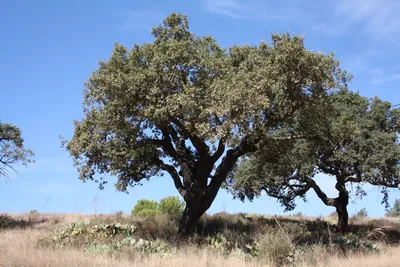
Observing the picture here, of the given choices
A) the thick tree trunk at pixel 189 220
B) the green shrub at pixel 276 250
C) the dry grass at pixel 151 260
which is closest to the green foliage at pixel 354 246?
the dry grass at pixel 151 260

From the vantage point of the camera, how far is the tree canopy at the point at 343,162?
24.1m

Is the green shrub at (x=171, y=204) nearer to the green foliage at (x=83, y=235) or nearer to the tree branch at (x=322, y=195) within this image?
the tree branch at (x=322, y=195)

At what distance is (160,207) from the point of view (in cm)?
3259

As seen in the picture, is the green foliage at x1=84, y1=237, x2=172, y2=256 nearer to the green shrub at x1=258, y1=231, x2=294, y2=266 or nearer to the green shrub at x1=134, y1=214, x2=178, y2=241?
the green shrub at x1=258, y1=231, x2=294, y2=266

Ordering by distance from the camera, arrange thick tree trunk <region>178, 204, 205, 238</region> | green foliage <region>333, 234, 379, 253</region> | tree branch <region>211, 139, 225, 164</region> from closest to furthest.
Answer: green foliage <region>333, 234, 379, 253</region>, thick tree trunk <region>178, 204, 205, 238</region>, tree branch <region>211, 139, 225, 164</region>

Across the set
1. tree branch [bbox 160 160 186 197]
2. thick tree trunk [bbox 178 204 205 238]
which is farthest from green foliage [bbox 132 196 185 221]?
thick tree trunk [bbox 178 204 205 238]

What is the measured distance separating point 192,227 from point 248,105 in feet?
20.6

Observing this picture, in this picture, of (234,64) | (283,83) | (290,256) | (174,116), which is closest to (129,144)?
(174,116)

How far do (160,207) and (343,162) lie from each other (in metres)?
14.3

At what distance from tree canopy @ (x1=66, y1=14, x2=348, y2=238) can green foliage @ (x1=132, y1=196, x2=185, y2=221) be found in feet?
32.9

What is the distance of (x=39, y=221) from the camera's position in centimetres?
2756

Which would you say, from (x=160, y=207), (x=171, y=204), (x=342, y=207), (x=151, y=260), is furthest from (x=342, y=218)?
(x=151, y=260)

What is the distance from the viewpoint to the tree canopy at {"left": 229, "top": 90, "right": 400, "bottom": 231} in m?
24.1

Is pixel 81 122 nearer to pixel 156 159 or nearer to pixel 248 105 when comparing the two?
pixel 156 159
